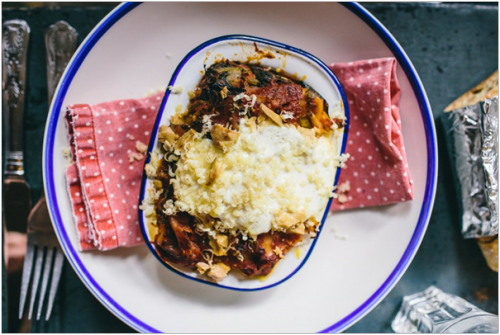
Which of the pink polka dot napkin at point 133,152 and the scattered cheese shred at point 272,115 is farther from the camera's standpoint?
the pink polka dot napkin at point 133,152

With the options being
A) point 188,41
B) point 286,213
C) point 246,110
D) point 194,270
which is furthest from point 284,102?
point 194,270

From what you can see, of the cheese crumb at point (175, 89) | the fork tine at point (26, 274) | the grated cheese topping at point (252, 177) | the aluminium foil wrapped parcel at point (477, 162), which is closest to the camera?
the grated cheese topping at point (252, 177)

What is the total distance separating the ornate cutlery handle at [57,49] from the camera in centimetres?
191

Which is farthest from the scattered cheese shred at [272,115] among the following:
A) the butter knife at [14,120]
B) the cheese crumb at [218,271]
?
the butter knife at [14,120]

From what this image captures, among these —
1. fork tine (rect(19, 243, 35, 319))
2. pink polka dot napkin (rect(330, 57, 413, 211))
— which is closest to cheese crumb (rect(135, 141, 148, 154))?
fork tine (rect(19, 243, 35, 319))

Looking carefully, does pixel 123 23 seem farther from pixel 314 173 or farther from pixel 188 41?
pixel 314 173

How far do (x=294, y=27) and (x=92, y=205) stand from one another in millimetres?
1154

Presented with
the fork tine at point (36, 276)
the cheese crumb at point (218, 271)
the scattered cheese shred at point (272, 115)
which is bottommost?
the fork tine at point (36, 276)

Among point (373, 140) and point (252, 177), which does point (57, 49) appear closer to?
point (252, 177)

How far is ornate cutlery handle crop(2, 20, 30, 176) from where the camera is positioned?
1.93 m

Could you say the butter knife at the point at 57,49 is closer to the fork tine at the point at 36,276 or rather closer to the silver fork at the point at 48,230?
the silver fork at the point at 48,230

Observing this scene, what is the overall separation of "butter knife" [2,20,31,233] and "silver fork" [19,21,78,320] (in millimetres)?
75

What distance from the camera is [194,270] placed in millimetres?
1724

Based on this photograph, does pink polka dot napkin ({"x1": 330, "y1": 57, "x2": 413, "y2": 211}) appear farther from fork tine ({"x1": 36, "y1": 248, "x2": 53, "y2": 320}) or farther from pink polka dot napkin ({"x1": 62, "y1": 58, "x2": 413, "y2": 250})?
fork tine ({"x1": 36, "y1": 248, "x2": 53, "y2": 320})
